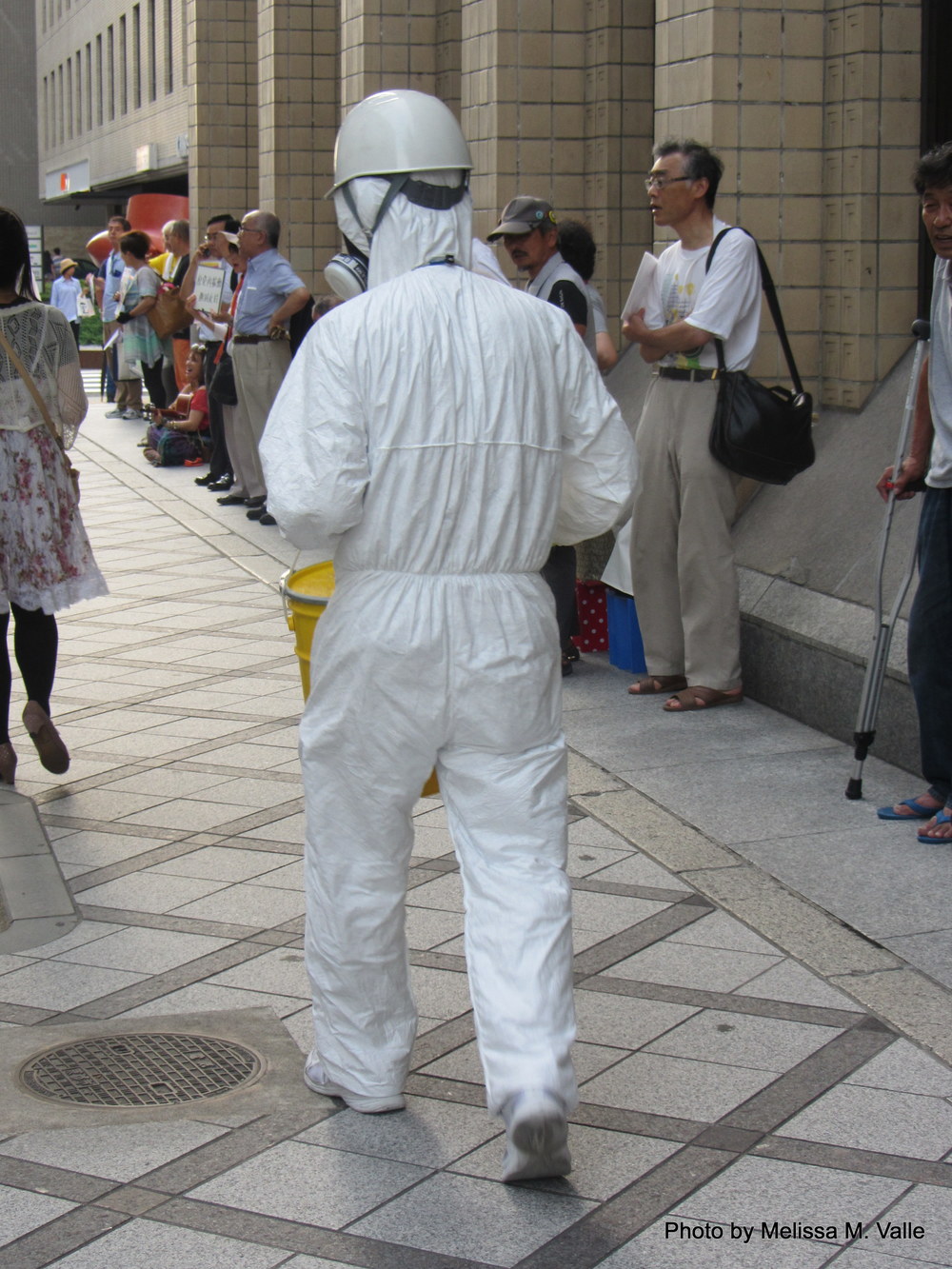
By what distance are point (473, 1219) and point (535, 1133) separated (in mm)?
205

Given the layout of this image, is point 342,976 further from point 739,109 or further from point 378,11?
point 378,11

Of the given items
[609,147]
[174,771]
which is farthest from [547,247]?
[609,147]

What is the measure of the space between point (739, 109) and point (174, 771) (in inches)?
153

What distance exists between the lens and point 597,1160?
3258mm

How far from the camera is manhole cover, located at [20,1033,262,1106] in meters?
3.58

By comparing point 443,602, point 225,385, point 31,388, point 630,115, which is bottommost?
point 443,602

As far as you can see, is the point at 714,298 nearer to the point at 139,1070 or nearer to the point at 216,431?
the point at 139,1070

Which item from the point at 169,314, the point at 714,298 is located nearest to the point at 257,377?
the point at 169,314

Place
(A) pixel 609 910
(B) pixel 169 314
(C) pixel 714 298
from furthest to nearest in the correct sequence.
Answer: (B) pixel 169 314
(C) pixel 714 298
(A) pixel 609 910

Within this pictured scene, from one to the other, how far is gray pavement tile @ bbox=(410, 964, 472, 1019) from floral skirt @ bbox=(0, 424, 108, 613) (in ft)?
7.74

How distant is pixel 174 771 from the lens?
6.09 metres

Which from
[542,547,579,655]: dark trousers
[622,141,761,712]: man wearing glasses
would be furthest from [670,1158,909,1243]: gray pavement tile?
[542,547,579,655]: dark trousers

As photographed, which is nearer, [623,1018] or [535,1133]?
[535,1133]

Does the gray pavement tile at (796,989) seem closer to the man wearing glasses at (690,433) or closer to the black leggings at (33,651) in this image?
the man wearing glasses at (690,433)
